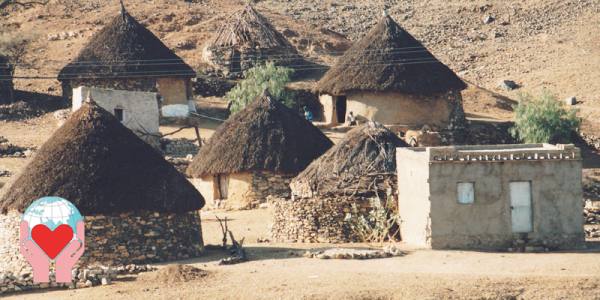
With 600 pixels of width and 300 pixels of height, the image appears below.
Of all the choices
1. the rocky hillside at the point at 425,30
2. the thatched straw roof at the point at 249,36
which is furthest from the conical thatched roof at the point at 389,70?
the rocky hillside at the point at 425,30

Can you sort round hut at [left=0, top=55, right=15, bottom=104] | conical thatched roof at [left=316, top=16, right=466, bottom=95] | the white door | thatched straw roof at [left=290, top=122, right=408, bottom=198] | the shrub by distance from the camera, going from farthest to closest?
round hut at [left=0, top=55, right=15, bottom=104]
conical thatched roof at [left=316, top=16, right=466, bottom=95]
thatched straw roof at [left=290, top=122, right=408, bottom=198]
the shrub
the white door

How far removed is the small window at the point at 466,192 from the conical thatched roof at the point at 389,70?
19147mm

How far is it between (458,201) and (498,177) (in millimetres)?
993

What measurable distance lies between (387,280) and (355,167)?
8.07 metres

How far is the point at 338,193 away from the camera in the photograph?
36.6 metres

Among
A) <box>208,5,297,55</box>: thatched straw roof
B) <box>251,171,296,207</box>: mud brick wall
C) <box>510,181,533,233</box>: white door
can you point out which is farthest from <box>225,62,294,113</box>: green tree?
<box>510,181,533,233</box>: white door

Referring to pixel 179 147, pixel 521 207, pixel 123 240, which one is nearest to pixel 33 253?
pixel 123 240

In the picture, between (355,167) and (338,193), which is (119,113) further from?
(338,193)

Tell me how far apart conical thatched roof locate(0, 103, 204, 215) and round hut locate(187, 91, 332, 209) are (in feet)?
31.1

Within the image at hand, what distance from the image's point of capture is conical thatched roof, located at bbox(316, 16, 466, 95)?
52688 millimetres

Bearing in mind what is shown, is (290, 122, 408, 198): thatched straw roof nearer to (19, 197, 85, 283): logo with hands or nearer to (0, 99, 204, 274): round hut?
(0, 99, 204, 274): round hut

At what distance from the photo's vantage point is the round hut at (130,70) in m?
55.4

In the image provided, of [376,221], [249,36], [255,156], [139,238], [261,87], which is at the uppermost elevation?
[249,36]

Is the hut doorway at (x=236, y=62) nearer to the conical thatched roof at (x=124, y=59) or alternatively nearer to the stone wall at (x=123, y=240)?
the conical thatched roof at (x=124, y=59)
